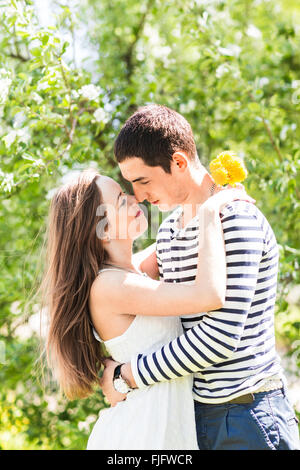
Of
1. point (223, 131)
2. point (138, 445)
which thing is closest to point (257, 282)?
point (138, 445)

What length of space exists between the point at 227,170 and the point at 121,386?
864 mm

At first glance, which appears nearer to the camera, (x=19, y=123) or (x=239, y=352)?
(x=239, y=352)

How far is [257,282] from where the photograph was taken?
1.83 meters

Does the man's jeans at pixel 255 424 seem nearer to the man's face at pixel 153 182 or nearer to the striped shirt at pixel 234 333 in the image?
the striped shirt at pixel 234 333

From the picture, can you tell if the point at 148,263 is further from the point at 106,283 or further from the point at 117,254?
the point at 106,283

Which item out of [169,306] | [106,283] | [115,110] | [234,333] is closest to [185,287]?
[169,306]

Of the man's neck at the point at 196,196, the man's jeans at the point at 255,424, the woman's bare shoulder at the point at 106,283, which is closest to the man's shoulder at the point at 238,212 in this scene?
the man's neck at the point at 196,196

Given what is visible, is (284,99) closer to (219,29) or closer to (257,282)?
(219,29)

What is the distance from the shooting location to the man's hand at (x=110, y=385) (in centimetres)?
193

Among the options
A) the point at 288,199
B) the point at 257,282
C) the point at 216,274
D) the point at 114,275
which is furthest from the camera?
the point at 288,199

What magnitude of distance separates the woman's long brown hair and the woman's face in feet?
0.09

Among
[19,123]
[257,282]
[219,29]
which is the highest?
[219,29]

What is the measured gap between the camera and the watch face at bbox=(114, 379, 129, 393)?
1905 millimetres
